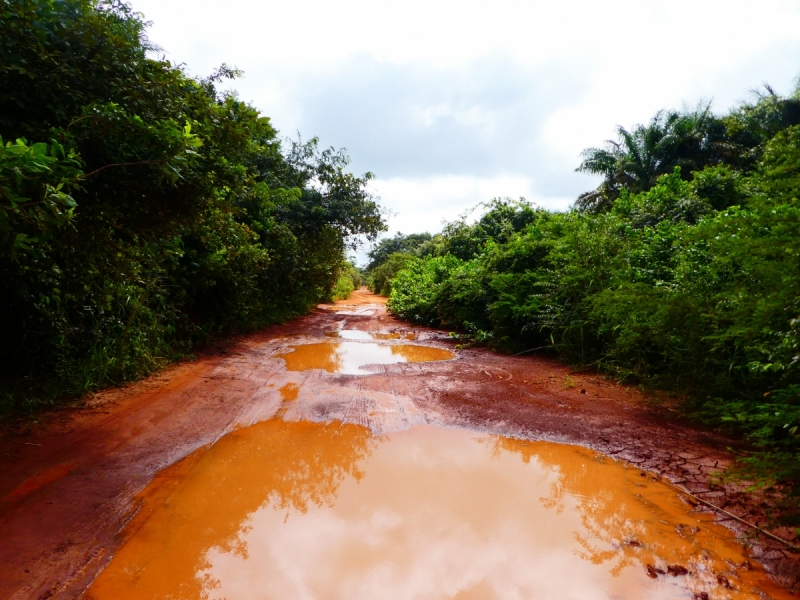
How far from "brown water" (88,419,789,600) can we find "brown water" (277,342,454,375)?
3.52 metres

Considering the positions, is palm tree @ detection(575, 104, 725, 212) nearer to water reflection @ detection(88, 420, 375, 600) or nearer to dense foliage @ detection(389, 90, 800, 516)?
dense foliage @ detection(389, 90, 800, 516)

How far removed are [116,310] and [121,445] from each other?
2888 millimetres

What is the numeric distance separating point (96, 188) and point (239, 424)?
2642 mm

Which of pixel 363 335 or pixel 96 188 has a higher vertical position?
pixel 96 188

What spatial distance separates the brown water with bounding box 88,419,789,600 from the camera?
2.32 meters

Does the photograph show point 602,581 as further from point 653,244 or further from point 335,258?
point 335,258

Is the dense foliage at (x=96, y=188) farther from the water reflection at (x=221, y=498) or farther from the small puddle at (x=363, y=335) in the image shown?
the small puddle at (x=363, y=335)

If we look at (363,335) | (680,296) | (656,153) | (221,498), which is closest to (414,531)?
(221,498)

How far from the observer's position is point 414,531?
111 inches

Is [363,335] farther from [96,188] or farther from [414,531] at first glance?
[414,531]

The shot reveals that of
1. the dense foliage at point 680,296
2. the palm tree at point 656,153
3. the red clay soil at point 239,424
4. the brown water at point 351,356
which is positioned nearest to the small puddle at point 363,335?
the brown water at point 351,356

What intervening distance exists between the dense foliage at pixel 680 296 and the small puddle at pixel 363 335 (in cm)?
179

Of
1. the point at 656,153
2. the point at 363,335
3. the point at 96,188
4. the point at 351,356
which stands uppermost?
the point at 656,153

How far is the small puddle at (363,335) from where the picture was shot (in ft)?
38.5
